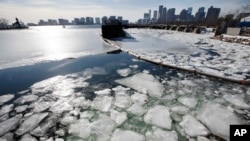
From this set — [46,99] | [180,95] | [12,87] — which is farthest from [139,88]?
[12,87]

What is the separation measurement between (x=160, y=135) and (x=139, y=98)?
41.0 inches

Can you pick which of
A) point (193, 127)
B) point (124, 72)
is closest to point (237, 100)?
point (193, 127)

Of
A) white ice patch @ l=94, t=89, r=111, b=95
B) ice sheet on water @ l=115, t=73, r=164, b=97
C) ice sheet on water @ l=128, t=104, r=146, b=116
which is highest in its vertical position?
ice sheet on water @ l=115, t=73, r=164, b=97

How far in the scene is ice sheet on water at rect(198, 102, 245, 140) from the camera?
200cm

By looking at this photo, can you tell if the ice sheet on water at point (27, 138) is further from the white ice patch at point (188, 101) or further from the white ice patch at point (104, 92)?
the white ice patch at point (188, 101)

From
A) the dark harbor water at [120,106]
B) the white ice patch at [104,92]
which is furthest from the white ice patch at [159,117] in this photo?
the white ice patch at [104,92]

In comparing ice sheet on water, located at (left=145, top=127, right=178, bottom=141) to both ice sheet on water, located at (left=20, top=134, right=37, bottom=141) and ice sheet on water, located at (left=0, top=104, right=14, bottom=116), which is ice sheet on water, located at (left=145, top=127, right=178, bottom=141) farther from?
ice sheet on water, located at (left=0, top=104, right=14, bottom=116)

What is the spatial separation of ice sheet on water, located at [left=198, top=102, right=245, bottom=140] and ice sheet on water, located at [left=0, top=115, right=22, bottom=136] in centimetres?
321

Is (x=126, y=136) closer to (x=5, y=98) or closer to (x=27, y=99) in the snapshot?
(x=27, y=99)

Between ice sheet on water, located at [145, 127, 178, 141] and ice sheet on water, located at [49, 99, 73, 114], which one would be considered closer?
ice sheet on water, located at [145, 127, 178, 141]

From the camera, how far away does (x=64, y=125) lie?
85.6 inches

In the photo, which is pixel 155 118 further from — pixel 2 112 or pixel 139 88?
pixel 2 112

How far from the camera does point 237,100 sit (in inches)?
107

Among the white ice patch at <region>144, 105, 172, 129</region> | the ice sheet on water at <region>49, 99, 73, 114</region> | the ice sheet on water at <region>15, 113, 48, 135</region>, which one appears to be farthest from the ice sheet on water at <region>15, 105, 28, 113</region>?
the white ice patch at <region>144, 105, 172, 129</region>
